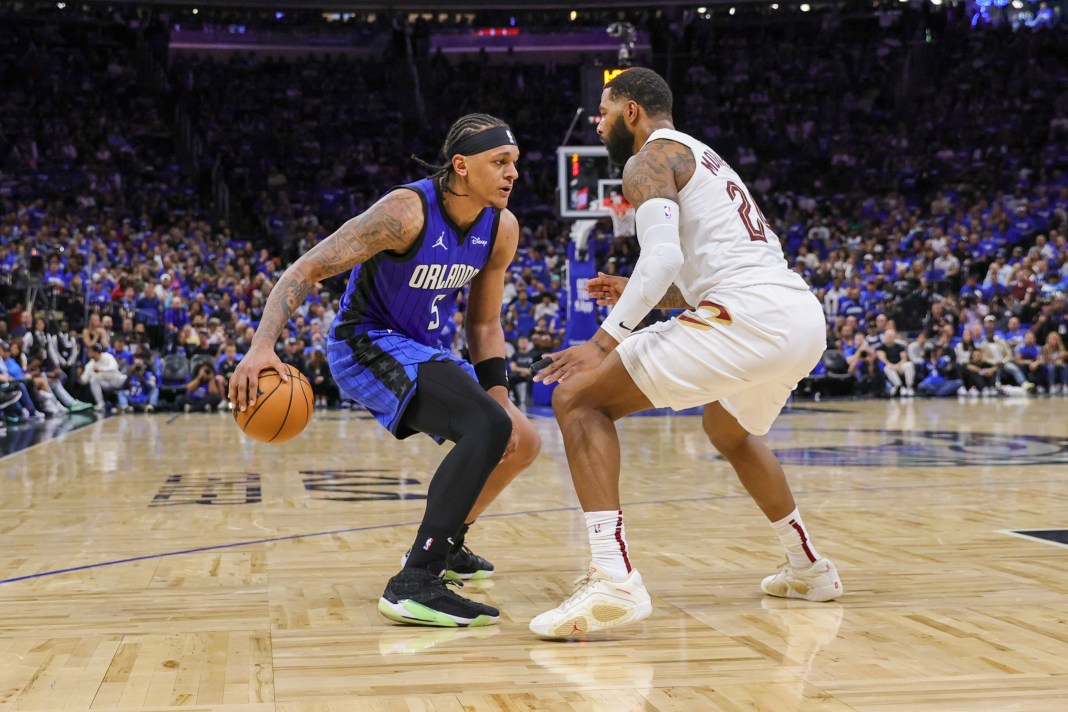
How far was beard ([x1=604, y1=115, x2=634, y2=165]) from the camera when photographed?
4.00 metres

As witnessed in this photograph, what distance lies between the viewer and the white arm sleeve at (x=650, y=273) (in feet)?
11.7

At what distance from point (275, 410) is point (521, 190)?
75.8 feet

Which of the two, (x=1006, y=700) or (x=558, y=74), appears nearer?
(x=1006, y=700)

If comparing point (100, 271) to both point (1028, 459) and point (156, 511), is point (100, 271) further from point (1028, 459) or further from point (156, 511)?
point (1028, 459)

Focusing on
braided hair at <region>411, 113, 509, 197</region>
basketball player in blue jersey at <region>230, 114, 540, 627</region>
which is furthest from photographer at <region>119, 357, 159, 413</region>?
braided hair at <region>411, 113, 509, 197</region>

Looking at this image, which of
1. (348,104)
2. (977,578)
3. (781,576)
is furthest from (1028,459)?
(348,104)

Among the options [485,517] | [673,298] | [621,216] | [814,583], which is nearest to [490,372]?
[673,298]

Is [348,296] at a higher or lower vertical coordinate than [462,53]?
lower

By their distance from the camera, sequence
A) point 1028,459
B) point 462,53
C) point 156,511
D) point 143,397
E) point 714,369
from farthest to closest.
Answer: point 462,53
point 143,397
point 1028,459
point 156,511
point 714,369

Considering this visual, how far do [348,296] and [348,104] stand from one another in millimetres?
25371

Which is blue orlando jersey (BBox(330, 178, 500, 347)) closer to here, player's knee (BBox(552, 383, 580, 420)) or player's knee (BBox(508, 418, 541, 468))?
player's knee (BBox(508, 418, 541, 468))

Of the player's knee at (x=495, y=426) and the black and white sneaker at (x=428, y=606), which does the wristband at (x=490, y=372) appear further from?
the black and white sneaker at (x=428, y=606)

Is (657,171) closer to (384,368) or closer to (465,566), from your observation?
(384,368)

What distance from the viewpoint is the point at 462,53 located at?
30.6m
